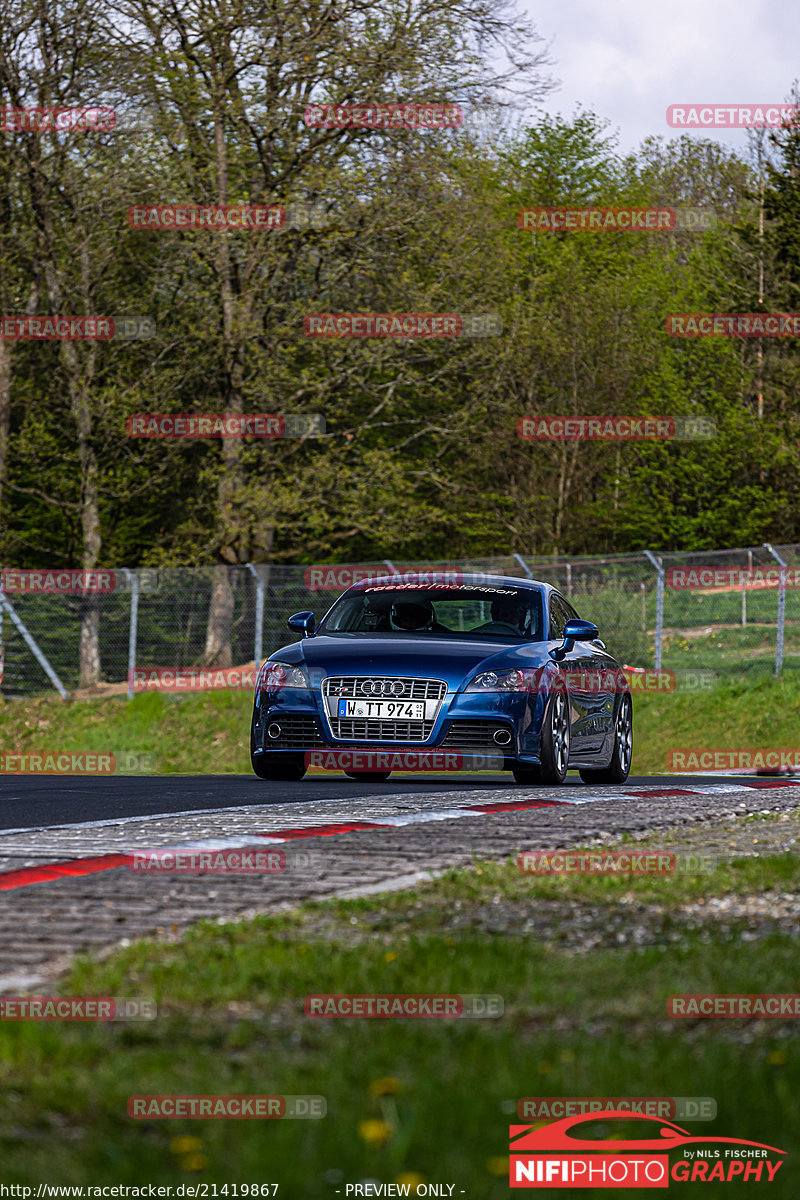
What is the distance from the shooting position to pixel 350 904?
5941mm

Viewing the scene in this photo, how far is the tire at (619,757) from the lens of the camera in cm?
1438

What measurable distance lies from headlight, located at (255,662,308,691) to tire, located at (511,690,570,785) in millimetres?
1684

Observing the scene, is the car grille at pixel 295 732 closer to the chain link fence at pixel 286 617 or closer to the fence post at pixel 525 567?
the chain link fence at pixel 286 617

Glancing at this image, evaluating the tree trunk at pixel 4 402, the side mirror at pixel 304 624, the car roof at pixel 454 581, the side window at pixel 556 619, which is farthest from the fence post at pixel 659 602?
the tree trunk at pixel 4 402

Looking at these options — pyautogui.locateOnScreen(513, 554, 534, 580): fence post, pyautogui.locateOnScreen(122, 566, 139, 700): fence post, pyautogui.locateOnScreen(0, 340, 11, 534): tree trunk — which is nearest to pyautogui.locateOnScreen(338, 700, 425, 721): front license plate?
pyautogui.locateOnScreen(513, 554, 534, 580): fence post

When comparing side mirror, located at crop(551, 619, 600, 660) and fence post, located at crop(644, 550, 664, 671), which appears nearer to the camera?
side mirror, located at crop(551, 619, 600, 660)

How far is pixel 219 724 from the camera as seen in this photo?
23.6 meters

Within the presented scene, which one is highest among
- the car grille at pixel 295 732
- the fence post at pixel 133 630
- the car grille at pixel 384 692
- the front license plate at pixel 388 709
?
the car grille at pixel 384 692

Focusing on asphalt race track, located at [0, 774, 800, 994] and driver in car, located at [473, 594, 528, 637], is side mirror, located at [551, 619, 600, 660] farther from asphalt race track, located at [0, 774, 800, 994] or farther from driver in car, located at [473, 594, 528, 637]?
asphalt race track, located at [0, 774, 800, 994]

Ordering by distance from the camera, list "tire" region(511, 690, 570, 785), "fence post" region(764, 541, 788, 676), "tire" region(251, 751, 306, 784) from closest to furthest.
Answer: "tire" region(511, 690, 570, 785) → "tire" region(251, 751, 306, 784) → "fence post" region(764, 541, 788, 676)

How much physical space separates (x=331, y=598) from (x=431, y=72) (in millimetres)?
10791

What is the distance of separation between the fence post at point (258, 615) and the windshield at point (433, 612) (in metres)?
10.7

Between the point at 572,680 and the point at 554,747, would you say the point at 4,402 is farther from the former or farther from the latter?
the point at 554,747

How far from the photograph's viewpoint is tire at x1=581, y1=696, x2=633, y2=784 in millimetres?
14375
